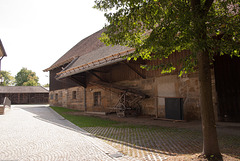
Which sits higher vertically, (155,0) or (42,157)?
(155,0)

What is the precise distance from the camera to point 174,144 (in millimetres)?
4867

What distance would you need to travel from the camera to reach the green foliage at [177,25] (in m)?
3.41

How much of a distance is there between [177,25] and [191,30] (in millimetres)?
459

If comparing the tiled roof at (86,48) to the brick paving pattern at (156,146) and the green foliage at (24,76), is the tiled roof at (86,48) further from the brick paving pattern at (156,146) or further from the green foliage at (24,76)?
the green foliage at (24,76)

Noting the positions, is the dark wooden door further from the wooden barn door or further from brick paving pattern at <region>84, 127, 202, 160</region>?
brick paving pattern at <region>84, 127, 202, 160</region>

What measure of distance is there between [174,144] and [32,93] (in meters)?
39.8

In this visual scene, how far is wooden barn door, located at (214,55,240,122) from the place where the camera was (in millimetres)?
7910

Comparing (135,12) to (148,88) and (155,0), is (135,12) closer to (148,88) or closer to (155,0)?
(155,0)

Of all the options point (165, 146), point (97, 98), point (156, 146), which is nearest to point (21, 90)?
point (97, 98)

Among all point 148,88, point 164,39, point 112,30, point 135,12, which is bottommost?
point 148,88

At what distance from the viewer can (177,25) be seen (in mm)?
3713

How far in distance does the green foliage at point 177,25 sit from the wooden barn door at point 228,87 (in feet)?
15.9

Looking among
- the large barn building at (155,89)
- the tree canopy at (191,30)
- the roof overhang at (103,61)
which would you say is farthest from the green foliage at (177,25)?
the roof overhang at (103,61)

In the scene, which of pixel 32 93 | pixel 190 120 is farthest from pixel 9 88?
pixel 190 120
